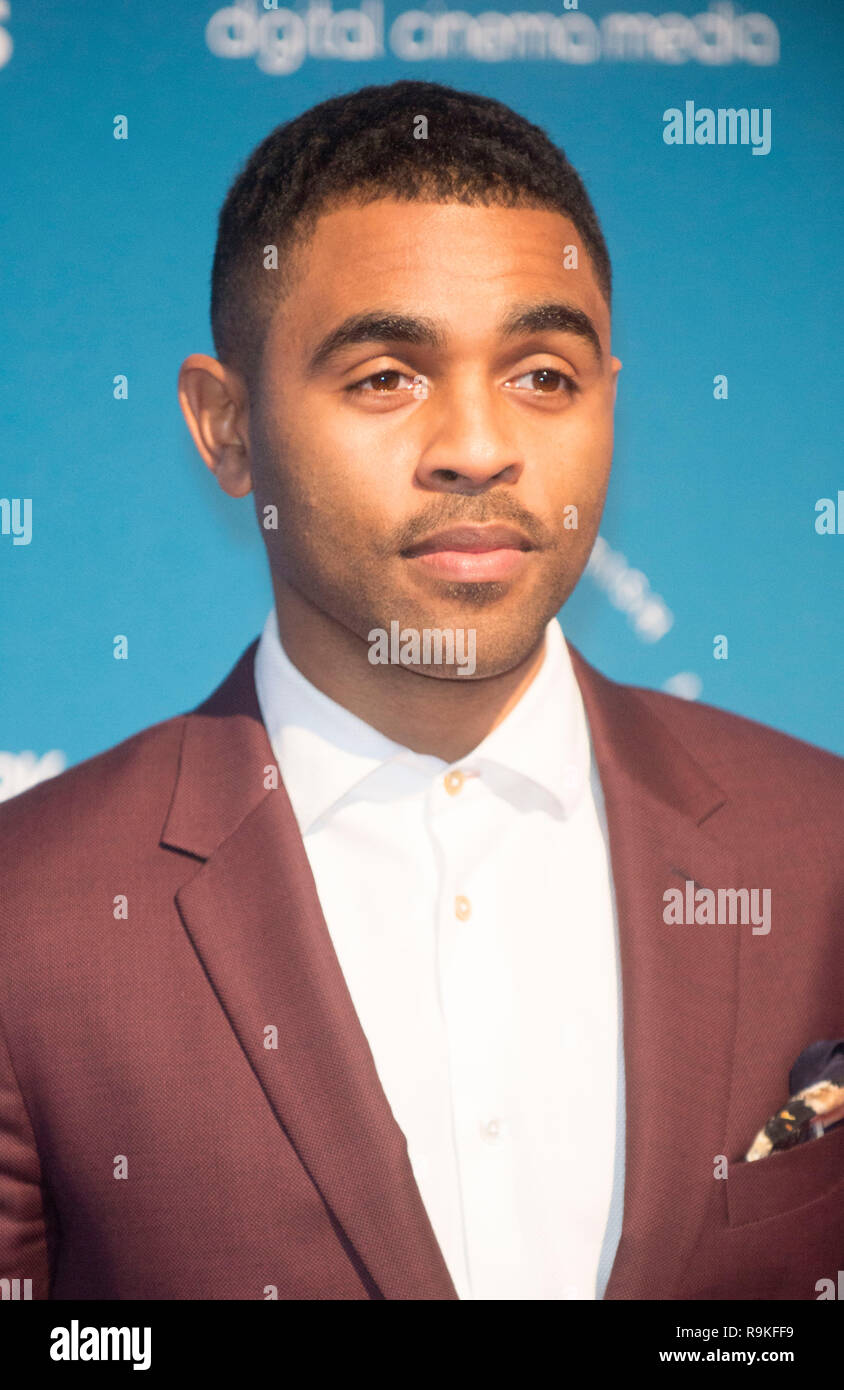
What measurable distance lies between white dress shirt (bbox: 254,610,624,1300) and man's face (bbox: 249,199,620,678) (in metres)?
0.27

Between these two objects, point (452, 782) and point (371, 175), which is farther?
point (452, 782)

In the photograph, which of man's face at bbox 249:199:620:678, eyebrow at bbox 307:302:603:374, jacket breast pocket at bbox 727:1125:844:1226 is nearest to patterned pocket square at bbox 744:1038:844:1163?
jacket breast pocket at bbox 727:1125:844:1226

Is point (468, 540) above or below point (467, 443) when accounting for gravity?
below

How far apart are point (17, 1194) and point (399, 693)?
3.79 ft

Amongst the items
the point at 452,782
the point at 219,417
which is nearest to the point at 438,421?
the point at 219,417

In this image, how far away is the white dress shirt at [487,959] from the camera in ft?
7.48

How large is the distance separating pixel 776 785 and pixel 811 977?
0.42 meters

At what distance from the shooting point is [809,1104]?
7.85 ft

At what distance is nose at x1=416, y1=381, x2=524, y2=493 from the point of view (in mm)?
2197

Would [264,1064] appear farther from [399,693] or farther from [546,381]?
[546,381]

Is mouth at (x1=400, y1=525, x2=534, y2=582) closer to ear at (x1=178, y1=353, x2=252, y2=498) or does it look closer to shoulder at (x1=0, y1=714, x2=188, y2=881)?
ear at (x1=178, y1=353, x2=252, y2=498)

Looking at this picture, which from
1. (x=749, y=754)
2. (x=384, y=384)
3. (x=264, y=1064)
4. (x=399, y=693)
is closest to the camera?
(x=264, y=1064)

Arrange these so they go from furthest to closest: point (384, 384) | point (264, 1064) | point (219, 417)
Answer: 1. point (219, 417)
2. point (384, 384)
3. point (264, 1064)
